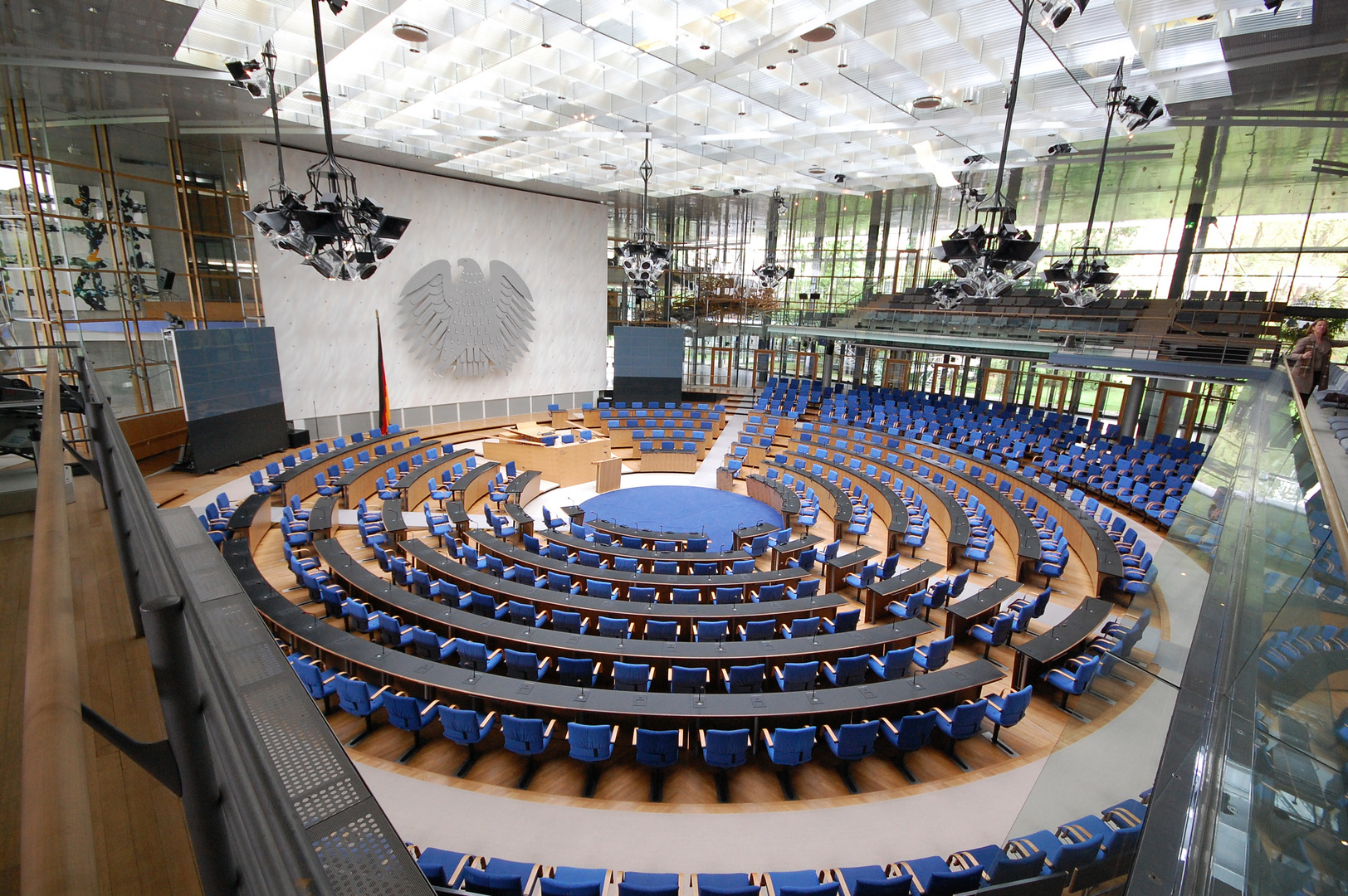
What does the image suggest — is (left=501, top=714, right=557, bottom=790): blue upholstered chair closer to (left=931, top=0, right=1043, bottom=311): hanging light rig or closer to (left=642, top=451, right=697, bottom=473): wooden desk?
(left=931, top=0, right=1043, bottom=311): hanging light rig

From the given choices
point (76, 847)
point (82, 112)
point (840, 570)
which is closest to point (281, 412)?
point (82, 112)

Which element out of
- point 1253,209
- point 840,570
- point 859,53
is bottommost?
point 840,570

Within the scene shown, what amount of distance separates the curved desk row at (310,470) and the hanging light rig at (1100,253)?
Answer: 16041 millimetres

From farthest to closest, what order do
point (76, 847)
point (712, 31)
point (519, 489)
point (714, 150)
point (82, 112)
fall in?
point (714, 150)
point (519, 489)
point (82, 112)
point (712, 31)
point (76, 847)

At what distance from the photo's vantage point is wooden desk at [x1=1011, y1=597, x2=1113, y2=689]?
7102 millimetres

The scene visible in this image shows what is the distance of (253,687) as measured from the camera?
1.85 meters

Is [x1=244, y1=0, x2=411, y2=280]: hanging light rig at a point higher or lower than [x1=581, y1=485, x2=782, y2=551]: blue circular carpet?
higher

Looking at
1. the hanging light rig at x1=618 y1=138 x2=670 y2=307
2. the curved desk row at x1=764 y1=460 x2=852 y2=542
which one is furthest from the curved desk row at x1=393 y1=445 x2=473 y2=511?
the curved desk row at x1=764 y1=460 x2=852 y2=542

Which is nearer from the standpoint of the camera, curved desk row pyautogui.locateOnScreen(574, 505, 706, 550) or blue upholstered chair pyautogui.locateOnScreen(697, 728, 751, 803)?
blue upholstered chair pyautogui.locateOnScreen(697, 728, 751, 803)

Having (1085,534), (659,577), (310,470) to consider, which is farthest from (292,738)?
(310,470)

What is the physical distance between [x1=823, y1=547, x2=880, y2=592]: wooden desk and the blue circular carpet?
304 cm

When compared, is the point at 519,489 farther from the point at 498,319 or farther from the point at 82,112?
the point at 82,112

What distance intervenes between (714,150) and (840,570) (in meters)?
11.3

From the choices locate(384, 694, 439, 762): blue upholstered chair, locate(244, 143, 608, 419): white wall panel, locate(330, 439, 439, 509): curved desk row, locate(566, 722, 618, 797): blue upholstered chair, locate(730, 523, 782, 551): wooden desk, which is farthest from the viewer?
locate(244, 143, 608, 419): white wall panel
